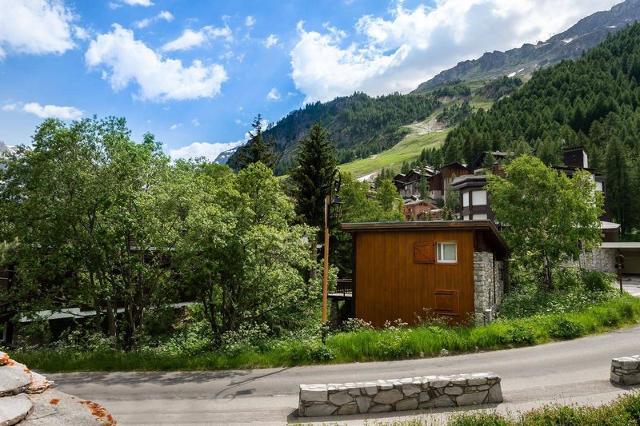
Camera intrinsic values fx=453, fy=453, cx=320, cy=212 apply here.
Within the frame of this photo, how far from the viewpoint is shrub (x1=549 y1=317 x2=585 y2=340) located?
17.5 metres

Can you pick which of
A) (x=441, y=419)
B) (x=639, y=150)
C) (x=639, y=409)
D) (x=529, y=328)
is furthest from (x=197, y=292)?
(x=639, y=150)

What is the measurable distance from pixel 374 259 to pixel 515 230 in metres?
12.1

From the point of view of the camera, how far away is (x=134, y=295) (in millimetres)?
20188

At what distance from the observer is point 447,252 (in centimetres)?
2061

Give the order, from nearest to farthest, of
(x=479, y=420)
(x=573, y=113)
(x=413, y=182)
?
(x=479, y=420) < (x=573, y=113) < (x=413, y=182)

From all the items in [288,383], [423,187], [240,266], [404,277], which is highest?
[423,187]

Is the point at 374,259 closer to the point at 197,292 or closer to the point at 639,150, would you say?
the point at 197,292

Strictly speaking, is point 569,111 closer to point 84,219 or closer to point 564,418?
point 84,219

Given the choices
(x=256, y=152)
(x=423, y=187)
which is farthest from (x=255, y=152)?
(x=423, y=187)

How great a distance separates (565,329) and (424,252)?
20.7ft

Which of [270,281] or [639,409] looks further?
[270,281]

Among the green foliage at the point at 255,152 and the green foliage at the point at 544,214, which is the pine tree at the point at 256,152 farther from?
the green foliage at the point at 544,214

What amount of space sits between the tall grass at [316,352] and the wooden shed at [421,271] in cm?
283

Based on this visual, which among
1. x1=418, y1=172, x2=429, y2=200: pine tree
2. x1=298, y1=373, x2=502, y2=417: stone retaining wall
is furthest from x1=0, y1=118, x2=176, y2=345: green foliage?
x1=418, y1=172, x2=429, y2=200: pine tree
